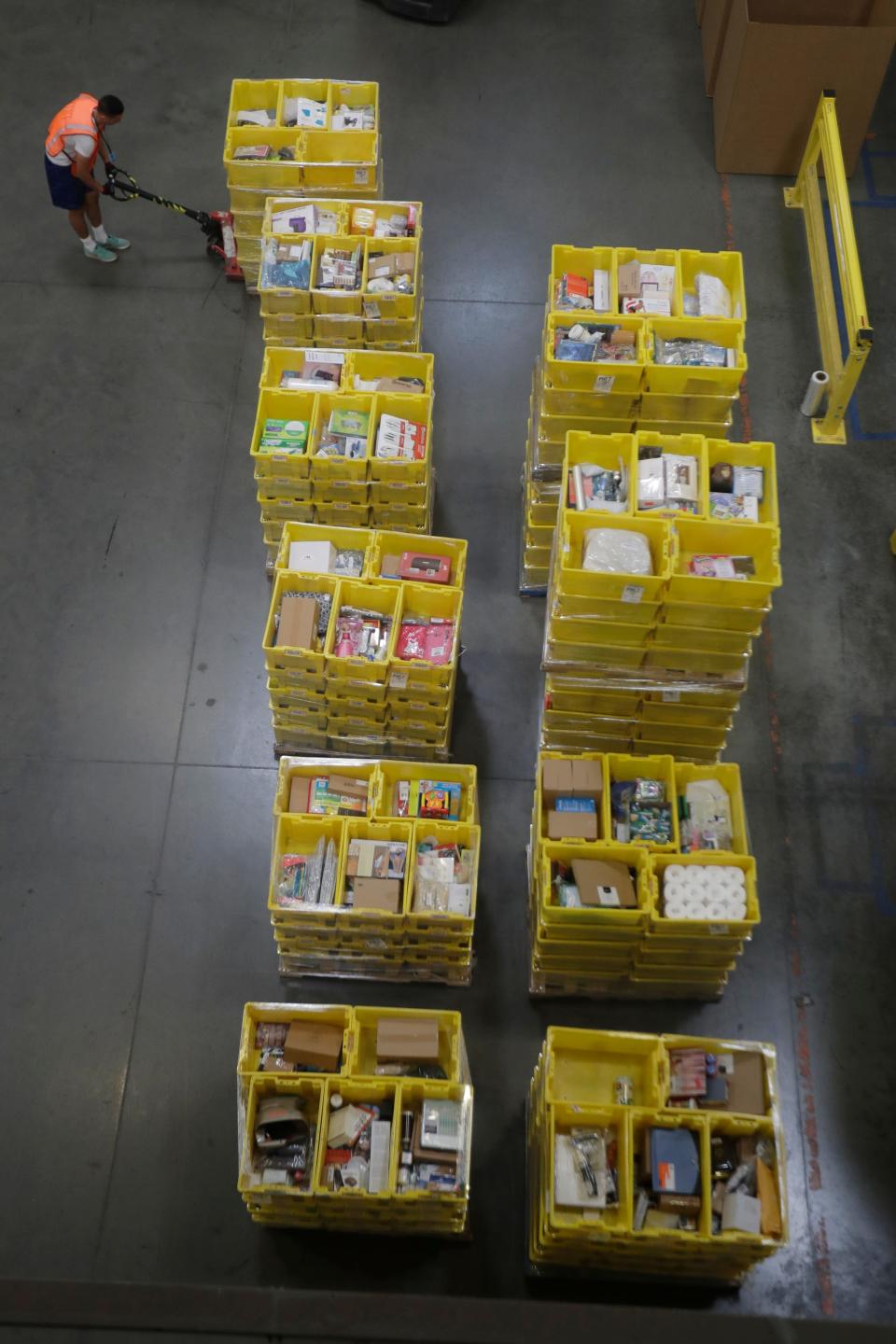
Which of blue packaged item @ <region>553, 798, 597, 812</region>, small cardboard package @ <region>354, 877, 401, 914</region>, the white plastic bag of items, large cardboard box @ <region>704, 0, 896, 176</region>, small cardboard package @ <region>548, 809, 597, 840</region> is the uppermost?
large cardboard box @ <region>704, 0, 896, 176</region>

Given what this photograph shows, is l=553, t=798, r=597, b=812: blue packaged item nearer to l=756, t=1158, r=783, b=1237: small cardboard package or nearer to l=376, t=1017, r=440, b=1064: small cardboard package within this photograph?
l=376, t=1017, r=440, b=1064: small cardboard package

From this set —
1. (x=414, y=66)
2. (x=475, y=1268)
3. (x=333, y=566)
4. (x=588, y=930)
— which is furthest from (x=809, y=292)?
(x=475, y=1268)

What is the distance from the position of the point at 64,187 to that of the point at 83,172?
1.04 feet

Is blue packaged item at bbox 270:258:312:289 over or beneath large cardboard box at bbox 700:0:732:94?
beneath

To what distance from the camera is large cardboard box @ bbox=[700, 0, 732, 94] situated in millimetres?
13328

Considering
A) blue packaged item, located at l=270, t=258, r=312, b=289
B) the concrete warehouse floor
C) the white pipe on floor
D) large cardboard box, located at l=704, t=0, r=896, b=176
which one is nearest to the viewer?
the concrete warehouse floor

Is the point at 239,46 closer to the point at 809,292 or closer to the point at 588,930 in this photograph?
the point at 809,292

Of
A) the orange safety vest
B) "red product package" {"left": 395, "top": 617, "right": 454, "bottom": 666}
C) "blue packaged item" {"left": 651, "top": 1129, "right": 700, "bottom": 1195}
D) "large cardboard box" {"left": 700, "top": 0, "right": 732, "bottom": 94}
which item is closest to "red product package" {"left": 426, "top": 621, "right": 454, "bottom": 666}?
"red product package" {"left": 395, "top": 617, "right": 454, "bottom": 666}

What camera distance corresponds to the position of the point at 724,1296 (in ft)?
25.6

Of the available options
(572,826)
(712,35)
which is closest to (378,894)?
(572,826)

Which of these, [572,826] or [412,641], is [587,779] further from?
[412,641]

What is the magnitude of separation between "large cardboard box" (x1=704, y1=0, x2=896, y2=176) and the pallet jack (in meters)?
5.55

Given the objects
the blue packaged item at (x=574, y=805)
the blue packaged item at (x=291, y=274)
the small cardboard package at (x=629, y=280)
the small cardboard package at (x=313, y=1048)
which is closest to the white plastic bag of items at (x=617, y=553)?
the blue packaged item at (x=574, y=805)

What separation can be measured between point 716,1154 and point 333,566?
492 centimetres
